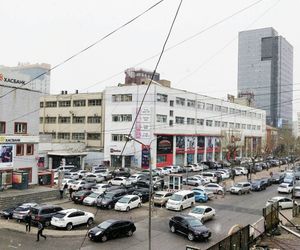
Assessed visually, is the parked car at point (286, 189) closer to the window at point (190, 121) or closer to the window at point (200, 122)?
the window at point (190, 121)

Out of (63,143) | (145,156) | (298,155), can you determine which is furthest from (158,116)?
(298,155)

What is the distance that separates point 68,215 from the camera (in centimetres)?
2652

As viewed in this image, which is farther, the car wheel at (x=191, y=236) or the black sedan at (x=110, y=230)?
the car wheel at (x=191, y=236)

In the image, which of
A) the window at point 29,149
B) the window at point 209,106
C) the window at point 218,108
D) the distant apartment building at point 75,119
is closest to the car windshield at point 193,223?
the window at point 29,149

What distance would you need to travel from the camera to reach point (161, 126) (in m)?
69.0

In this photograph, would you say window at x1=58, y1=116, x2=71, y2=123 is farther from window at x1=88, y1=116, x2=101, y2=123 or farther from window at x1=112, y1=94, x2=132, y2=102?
window at x1=112, y1=94, x2=132, y2=102

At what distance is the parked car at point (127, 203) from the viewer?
33031 mm

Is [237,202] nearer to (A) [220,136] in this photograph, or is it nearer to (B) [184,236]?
(B) [184,236]

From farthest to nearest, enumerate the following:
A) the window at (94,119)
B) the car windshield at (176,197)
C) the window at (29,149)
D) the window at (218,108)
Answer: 1. the window at (218,108)
2. the window at (94,119)
3. the window at (29,149)
4. the car windshield at (176,197)

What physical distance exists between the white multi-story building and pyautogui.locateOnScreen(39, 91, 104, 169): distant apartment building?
149 inches

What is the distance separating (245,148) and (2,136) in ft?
234

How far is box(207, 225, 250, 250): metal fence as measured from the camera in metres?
15.1

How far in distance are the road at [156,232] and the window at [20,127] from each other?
1212 cm

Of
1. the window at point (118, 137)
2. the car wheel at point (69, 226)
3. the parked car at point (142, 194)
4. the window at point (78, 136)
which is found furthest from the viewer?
the window at point (78, 136)
